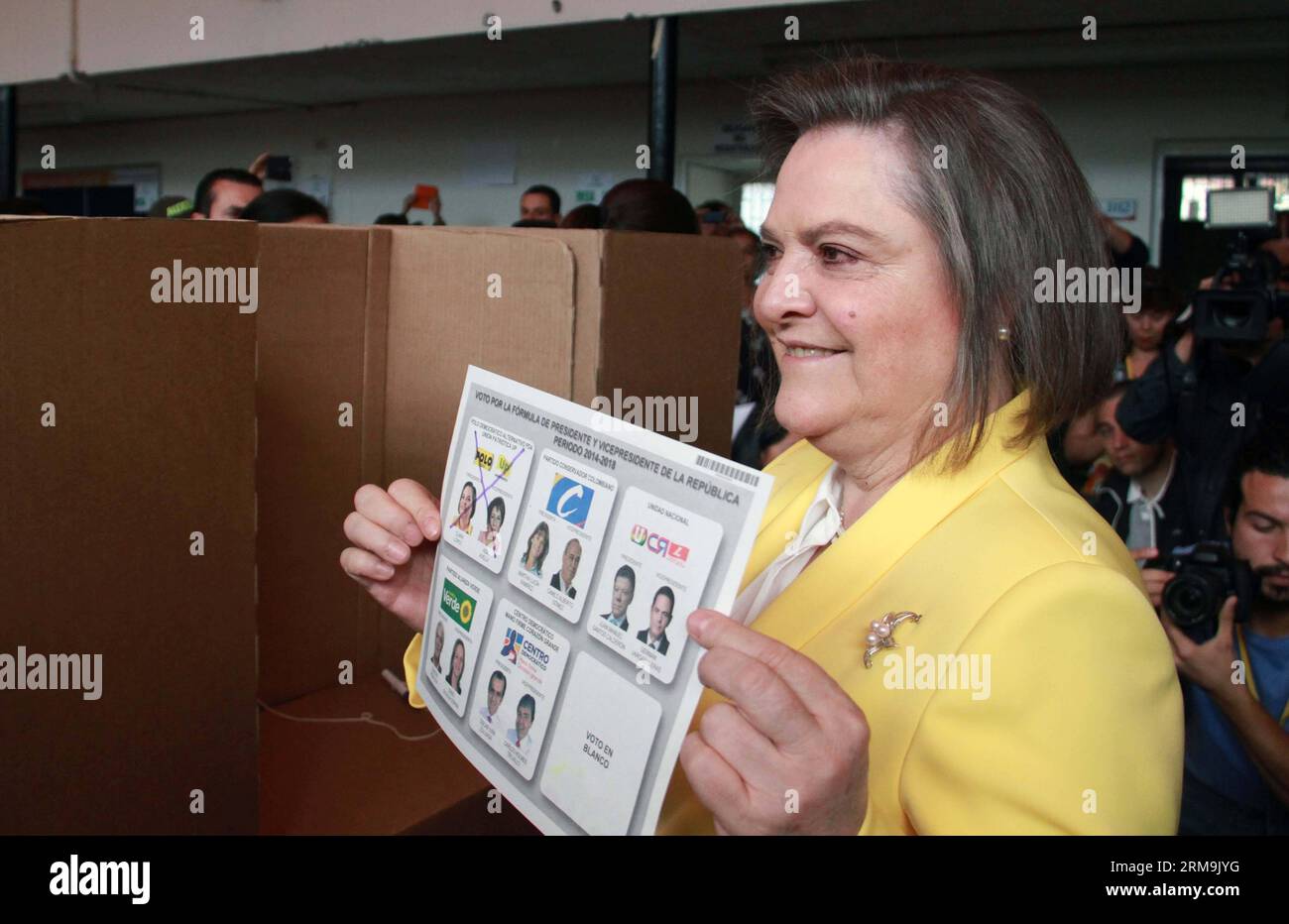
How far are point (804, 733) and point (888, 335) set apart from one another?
1.20ft

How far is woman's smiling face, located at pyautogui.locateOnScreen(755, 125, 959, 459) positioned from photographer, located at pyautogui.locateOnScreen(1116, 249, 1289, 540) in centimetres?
147

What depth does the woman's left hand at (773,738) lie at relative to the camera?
639 millimetres

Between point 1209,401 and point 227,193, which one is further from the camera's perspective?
point 227,193

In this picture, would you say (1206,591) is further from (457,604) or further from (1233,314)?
(457,604)

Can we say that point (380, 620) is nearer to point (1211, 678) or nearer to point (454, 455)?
point (454, 455)

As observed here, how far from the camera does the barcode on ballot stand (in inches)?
25.6

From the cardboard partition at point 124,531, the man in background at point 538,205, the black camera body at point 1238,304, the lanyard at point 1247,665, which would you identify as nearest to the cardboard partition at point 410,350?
the cardboard partition at point 124,531

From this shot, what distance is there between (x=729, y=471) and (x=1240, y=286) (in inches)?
75.5

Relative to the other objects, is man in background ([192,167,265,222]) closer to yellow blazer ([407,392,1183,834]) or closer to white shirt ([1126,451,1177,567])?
white shirt ([1126,451,1177,567])

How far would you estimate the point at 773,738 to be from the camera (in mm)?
653

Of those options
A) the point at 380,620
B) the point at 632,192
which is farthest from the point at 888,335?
the point at 632,192

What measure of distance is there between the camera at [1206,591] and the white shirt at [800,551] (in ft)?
3.00

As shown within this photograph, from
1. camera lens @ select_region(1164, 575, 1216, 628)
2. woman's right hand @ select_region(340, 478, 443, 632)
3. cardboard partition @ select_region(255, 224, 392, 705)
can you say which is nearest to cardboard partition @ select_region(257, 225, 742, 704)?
cardboard partition @ select_region(255, 224, 392, 705)

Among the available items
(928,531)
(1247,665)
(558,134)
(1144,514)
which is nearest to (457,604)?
(928,531)
